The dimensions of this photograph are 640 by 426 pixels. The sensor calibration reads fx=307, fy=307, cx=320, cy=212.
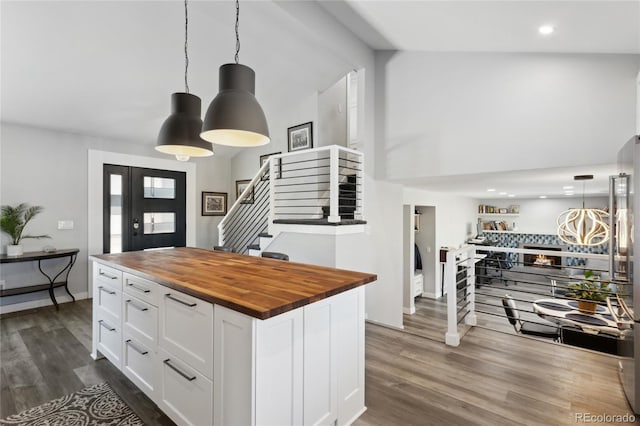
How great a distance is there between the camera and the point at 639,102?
7.88 ft

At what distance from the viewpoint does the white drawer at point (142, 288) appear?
6.37 feet

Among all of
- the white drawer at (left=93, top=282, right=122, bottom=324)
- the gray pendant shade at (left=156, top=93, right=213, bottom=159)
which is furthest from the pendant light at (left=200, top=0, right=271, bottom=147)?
the white drawer at (left=93, top=282, right=122, bottom=324)

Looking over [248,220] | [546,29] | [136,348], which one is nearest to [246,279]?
[136,348]

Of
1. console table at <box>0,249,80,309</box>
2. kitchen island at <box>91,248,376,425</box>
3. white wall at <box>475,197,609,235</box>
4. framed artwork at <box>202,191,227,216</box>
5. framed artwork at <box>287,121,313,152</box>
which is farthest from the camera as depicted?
white wall at <box>475,197,609,235</box>

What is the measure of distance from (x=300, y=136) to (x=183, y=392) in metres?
4.21

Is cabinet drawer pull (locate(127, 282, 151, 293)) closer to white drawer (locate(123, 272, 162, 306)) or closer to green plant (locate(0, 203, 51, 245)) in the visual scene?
white drawer (locate(123, 272, 162, 306))

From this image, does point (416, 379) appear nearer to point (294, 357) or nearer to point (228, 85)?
point (294, 357)

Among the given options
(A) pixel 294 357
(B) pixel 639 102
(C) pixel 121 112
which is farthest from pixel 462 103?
(C) pixel 121 112

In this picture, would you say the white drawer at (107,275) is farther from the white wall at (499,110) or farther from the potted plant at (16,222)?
the white wall at (499,110)

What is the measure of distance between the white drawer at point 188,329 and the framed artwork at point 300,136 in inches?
148

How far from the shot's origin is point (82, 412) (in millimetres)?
2074

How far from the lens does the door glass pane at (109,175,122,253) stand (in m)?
4.95

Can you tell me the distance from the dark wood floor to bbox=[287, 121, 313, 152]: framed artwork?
3.17 m

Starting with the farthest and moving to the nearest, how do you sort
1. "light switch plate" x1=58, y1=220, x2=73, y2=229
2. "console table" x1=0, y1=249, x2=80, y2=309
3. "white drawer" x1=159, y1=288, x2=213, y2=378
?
1. "light switch plate" x1=58, y1=220, x2=73, y2=229
2. "console table" x1=0, y1=249, x2=80, y2=309
3. "white drawer" x1=159, y1=288, x2=213, y2=378
